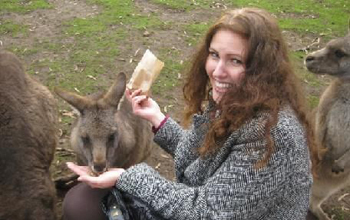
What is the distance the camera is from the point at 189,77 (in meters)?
2.74

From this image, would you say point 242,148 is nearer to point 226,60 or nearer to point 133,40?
point 226,60

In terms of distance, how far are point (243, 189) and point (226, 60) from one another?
0.64 m

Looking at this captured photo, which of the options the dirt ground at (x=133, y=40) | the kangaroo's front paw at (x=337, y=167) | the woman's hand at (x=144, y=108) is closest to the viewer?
the woman's hand at (x=144, y=108)

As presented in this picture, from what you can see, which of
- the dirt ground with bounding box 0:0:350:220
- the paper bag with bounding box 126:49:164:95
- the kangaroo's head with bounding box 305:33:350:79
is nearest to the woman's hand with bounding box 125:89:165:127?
the paper bag with bounding box 126:49:164:95

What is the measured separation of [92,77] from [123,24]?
1800mm

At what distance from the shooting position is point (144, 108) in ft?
9.87

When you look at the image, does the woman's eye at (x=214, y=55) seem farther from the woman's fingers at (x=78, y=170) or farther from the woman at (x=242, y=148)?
the woman's fingers at (x=78, y=170)

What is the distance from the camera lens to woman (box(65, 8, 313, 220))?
6.81ft

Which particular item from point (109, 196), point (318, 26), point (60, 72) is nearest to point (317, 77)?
point (318, 26)

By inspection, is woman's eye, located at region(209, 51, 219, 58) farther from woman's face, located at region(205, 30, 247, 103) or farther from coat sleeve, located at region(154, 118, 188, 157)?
coat sleeve, located at region(154, 118, 188, 157)

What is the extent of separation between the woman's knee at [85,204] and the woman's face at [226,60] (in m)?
0.95

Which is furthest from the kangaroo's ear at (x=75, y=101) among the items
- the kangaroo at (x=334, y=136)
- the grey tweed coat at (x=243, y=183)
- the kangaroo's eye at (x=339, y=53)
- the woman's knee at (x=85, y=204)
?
the kangaroo's eye at (x=339, y=53)

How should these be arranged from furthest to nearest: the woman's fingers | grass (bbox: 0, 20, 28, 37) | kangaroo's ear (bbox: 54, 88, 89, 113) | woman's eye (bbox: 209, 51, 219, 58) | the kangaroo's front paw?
grass (bbox: 0, 20, 28, 37) < the kangaroo's front paw < kangaroo's ear (bbox: 54, 88, 89, 113) < the woman's fingers < woman's eye (bbox: 209, 51, 219, 58)

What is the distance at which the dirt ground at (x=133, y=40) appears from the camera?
4.20 meters
